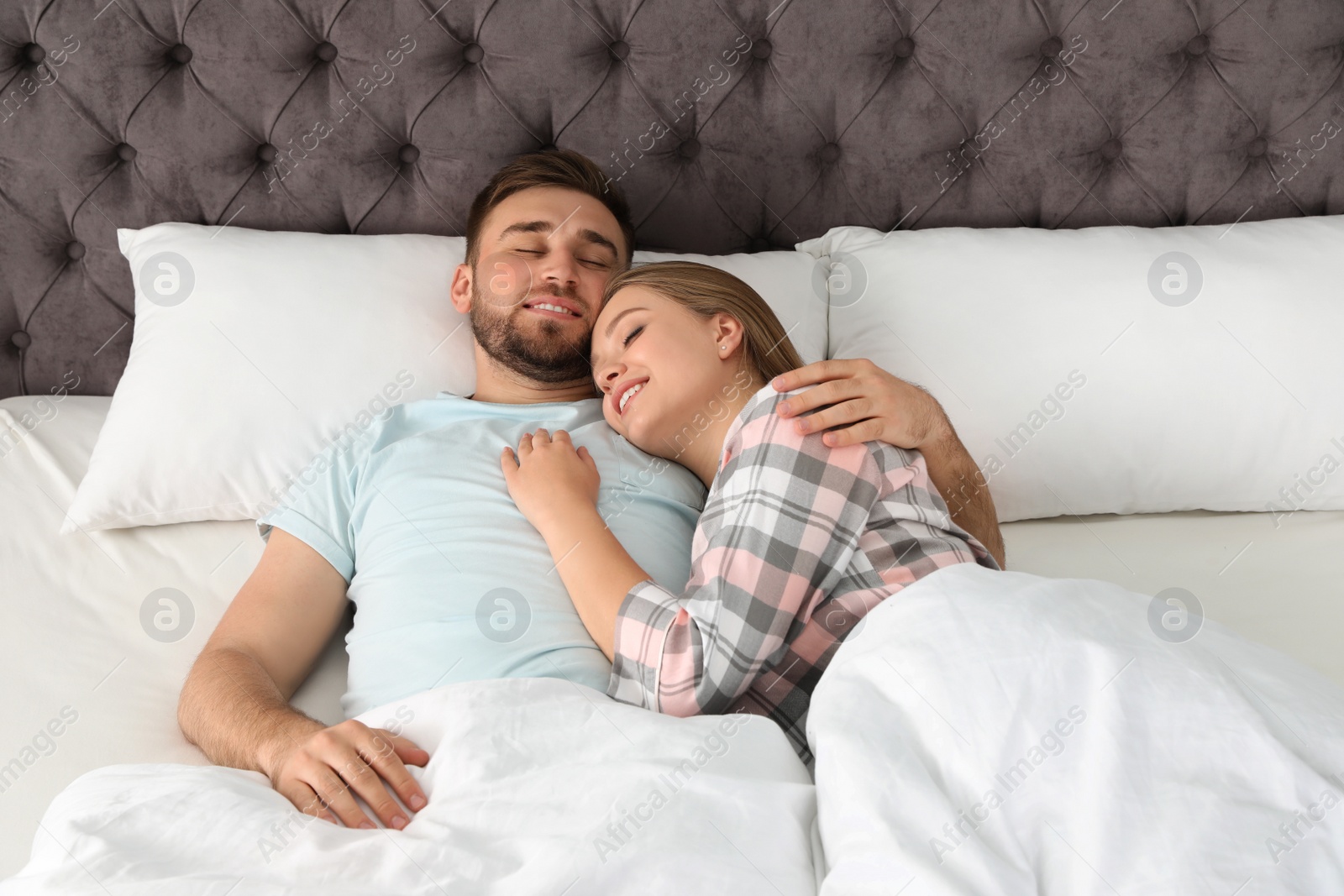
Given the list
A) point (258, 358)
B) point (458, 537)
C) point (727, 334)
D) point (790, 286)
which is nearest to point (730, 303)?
point (727, 334)

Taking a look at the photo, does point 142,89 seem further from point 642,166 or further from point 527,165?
point 642,166

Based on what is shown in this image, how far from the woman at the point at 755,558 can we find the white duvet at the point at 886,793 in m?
0.11

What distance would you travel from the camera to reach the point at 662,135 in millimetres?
1829

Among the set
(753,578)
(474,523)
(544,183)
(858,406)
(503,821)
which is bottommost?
(503,821)

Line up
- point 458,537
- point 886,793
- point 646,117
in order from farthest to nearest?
point 646,117 → point 458,537 → point 886,793

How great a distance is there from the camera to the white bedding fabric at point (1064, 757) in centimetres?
76

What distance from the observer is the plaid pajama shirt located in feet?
3.47

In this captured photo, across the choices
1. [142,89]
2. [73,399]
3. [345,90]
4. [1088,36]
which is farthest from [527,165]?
[1088,36]

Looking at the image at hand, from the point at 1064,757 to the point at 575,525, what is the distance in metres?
0.66

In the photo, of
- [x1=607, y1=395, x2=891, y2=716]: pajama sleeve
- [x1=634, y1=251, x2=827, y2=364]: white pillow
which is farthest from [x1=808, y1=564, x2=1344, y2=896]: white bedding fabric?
[x1=634, y1=251, x2=827, y2=364]: white pillow

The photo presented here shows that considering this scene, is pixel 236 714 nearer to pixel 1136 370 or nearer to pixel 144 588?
pixel 144 588

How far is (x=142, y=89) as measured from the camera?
173cm

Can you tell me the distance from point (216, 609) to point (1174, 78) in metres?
1.98

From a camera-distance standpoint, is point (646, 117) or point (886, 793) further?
point (646, 117)
